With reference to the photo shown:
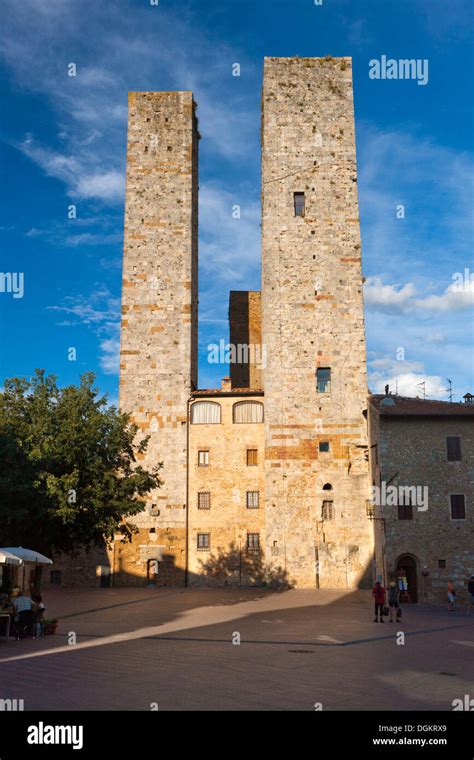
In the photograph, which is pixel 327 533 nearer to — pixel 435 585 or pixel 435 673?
pixel 435 585

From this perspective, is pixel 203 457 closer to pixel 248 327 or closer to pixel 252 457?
pixel 252 457

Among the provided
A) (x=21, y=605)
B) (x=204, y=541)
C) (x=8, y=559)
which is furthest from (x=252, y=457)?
(x=8, y=559)

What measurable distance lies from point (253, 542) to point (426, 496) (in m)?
11.0

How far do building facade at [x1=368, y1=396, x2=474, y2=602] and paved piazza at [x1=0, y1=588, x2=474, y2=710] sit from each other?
4718 mm

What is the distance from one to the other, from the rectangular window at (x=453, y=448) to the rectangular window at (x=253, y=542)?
1199cm

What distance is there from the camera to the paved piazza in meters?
9.77

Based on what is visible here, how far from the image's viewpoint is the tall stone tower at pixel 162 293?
3853cm

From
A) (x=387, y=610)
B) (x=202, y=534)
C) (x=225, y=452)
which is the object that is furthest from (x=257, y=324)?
(x=387, y=610)

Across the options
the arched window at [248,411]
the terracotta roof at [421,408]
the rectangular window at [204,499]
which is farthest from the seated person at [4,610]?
the arched window at [248,411]

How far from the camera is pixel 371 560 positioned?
119ft

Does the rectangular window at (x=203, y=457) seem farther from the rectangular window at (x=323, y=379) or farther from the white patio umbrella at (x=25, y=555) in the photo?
the white patio umbrella at (x=25, y=555)

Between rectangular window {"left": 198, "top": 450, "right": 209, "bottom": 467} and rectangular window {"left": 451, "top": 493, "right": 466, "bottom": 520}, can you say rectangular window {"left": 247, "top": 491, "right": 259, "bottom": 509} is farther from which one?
rectangular window {"left": 451, "top": 493, "right": 466, "bottom": 520}

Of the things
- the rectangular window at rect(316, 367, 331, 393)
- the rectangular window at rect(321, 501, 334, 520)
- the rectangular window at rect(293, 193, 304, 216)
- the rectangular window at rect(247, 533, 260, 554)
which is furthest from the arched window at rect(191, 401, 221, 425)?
the rectangular window at rect(293, 193, 304, 216)

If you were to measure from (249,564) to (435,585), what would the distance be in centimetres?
1101
